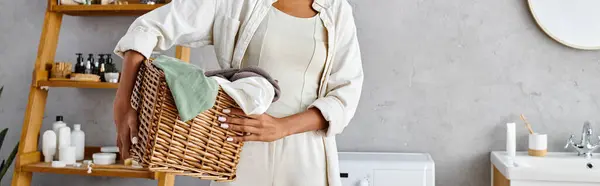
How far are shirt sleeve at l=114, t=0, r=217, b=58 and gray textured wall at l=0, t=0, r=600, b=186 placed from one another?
1544 millimetres

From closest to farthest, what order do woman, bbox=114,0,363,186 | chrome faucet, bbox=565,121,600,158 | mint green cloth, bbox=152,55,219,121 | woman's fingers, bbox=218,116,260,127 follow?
mint green cloth, bbox=152,55,219,121
woman's fingers, bbox=218,116,260,127
woman, bbox=114,0,363,186
chrome faucet, bbox=565,121,600,158

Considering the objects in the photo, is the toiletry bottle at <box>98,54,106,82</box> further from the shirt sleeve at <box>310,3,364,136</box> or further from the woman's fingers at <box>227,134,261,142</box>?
the woman's fingers at <box>227,134,261,142</box>

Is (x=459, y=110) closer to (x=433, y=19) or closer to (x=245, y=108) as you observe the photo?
(x=433, y=19)

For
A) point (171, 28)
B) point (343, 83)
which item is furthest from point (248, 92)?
point (343, 83)

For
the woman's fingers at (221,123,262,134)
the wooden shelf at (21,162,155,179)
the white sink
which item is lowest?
the wooden shelf at (21,162,155,179)

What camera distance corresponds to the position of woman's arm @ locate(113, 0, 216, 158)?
116cm

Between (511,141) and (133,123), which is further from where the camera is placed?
(511,141)

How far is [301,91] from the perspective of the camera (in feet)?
4.72

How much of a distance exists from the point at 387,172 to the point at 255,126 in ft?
4.78

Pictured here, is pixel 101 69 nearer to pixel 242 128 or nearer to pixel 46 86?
pixel 46 86

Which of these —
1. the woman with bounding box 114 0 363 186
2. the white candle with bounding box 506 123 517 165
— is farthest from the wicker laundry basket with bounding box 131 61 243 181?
the white candle with bounding box 506 123 517 165

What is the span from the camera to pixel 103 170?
2734mm

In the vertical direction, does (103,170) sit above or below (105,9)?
below

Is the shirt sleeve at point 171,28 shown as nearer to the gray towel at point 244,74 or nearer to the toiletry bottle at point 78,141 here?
the gray towel at point 244,74
